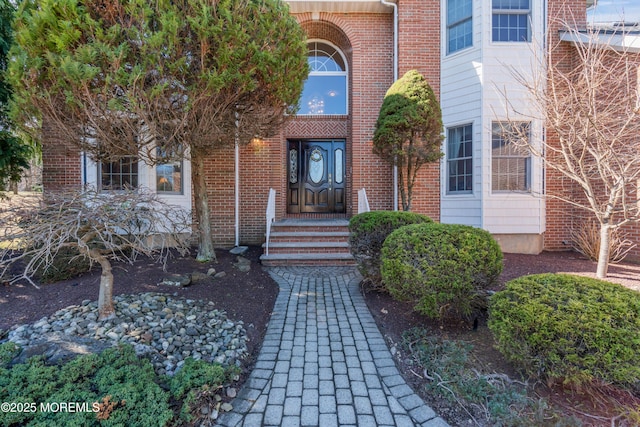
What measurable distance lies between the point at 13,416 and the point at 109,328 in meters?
1.05

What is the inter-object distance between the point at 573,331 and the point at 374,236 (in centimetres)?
237

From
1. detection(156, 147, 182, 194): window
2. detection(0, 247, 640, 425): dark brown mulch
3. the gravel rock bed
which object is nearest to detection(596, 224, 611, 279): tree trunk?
detection(0, 247, 640, 425): dark brown mulch

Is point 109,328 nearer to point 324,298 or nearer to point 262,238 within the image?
point 324,298

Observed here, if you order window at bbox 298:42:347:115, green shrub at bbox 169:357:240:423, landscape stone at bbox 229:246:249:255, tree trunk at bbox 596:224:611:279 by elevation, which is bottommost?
green shrub at bbox 169:357:240:423

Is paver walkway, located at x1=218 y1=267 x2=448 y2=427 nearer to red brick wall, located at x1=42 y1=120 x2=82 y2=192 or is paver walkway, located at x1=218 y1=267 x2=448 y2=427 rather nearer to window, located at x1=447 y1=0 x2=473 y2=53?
red brick wall, located at x1=42 y1=120 x2=82 y2=192

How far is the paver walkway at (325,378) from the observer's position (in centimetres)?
198

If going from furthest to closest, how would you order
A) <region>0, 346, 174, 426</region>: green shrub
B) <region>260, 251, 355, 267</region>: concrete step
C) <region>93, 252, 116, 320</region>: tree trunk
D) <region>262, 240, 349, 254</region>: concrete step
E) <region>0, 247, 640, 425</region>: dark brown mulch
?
<region>262, 240, 349, 254</region>: concrete step < <region>260, 251, 355, 267</region>: concrete step < <region>93, 252, 116, 320</region>: tree trunk < <region>0, 247, 640, 425</region>: dark brown mulch < <region>0, 346, 174, 426</region>: green shrub

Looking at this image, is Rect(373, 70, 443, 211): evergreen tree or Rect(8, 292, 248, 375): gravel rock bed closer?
Rect(8, 292, 248, 375): gravel rock bed

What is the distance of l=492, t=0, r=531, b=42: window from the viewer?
6.36m

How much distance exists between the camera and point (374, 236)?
159 inches

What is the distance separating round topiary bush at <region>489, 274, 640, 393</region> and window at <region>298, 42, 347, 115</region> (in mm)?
6695

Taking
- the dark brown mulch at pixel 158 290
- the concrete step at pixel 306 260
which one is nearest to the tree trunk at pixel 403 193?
the concrete step at pixel 306 260

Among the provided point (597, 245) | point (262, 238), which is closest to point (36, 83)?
point (262, 238)

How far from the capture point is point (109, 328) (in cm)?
272
